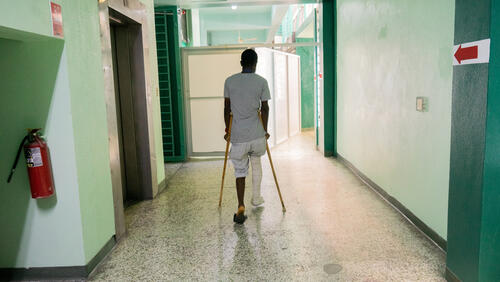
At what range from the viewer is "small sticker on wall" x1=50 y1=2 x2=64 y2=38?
2.32 metres

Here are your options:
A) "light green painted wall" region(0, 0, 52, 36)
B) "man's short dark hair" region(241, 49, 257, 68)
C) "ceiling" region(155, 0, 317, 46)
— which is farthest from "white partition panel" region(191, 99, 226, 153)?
"light green painted wall" region(0, 0, 52, 36)

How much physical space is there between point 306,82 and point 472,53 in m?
8.69

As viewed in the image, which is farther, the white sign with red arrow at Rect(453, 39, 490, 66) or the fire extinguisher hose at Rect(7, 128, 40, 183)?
the fire extinguisher hose at Rect(7, 128, 40, 183)

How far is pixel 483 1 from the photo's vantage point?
6.43ft

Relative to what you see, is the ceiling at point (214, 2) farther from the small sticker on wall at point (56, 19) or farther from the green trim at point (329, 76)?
the small sticker on wall at point (56, 19)

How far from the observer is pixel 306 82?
10.7 m

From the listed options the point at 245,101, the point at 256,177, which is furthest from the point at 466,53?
the point at 256,177

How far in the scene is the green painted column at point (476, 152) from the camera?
198 cm

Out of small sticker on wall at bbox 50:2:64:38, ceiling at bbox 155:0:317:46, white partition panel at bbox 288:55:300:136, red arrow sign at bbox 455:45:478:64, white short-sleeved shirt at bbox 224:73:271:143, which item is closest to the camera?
red arrow sign at bbox 455:45:478:64

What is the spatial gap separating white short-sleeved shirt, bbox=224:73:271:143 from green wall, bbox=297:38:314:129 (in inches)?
287

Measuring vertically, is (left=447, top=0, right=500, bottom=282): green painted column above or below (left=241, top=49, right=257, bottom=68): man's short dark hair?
below

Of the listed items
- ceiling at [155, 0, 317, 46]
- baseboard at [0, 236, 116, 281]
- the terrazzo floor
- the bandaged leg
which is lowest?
the terrazzo floor

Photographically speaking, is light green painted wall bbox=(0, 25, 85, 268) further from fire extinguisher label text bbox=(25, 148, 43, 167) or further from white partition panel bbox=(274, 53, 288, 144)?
white partition panel bbox=(274, 53, 288, 144)

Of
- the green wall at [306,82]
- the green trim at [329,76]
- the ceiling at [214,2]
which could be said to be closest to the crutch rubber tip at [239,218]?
the green trim at [329,76]
